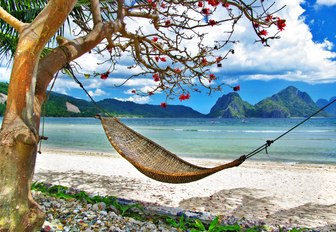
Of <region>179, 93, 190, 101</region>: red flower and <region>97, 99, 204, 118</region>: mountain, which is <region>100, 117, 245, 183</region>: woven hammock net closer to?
<region>179, 93, 190, 101</region>: red flower

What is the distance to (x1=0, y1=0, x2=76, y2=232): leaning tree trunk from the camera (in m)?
1.41

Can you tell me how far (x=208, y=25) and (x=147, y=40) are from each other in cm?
59

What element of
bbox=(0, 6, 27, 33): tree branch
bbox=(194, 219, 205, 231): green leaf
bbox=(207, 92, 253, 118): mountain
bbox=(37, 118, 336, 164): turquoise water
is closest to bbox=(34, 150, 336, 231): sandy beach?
bbox=(194, 219, 205, 231): green leaf

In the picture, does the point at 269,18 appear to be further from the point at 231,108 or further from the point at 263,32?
the point at 231,108

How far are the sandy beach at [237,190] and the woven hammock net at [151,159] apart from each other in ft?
3.22

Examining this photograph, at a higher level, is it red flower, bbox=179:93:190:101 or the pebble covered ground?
red flower, bbox=179:93:190:101

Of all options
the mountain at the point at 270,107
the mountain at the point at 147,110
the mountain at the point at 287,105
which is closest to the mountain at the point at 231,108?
the mountain at the point at 270,107

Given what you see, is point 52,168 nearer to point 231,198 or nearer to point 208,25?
point 231,198

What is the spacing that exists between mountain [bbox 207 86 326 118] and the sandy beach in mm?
53214

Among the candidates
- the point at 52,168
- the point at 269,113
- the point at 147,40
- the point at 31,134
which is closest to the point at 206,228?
the point at 31,134

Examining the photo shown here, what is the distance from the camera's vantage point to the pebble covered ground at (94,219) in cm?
204

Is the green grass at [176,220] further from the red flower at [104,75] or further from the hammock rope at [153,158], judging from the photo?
the red flower at [104,75]

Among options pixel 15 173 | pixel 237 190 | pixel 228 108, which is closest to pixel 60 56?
pixel 15 173

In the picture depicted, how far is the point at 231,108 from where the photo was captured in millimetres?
60156
